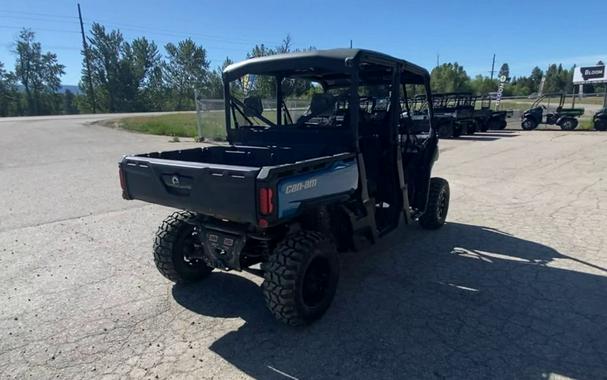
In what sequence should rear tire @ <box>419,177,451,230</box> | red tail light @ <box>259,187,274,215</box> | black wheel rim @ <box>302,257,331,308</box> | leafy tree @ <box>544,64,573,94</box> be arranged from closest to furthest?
red tail light @ <box>259,187,274,215</box> < black wheel rim @ <box>302,257,331,308</box> < rear tire @ <box>419,177,451,230</box> < leafy tree @ <box>544,64,573,94</box>

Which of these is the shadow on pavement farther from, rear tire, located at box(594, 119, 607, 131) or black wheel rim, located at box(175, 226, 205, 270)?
rear tire, located at box(594, 119, 607, 131)

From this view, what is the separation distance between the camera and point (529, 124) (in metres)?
22.5

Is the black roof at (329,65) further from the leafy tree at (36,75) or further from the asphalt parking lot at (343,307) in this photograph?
the leafy tree at (36,75)

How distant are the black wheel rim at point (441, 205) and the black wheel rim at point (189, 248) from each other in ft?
10.5

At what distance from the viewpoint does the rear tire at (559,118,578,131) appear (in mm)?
21594

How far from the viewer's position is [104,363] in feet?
8.74

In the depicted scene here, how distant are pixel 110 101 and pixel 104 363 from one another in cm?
6536

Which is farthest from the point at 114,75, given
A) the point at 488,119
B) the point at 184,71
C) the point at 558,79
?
the point at 558,79

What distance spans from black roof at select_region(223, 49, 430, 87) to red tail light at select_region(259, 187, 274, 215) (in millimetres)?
1416

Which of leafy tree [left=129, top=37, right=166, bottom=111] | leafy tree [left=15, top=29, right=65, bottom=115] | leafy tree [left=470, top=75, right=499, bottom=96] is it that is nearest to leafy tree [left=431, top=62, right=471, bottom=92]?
leafy tree [left=470, top=75, right=499, bottom=96]

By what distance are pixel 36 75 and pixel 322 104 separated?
74607 millimetres

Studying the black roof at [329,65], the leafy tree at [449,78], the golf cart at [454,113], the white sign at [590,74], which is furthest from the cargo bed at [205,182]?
the leafy tree at [449,78]

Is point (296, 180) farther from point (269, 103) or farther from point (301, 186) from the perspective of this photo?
point (269, 103)

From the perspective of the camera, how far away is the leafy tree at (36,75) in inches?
2395
